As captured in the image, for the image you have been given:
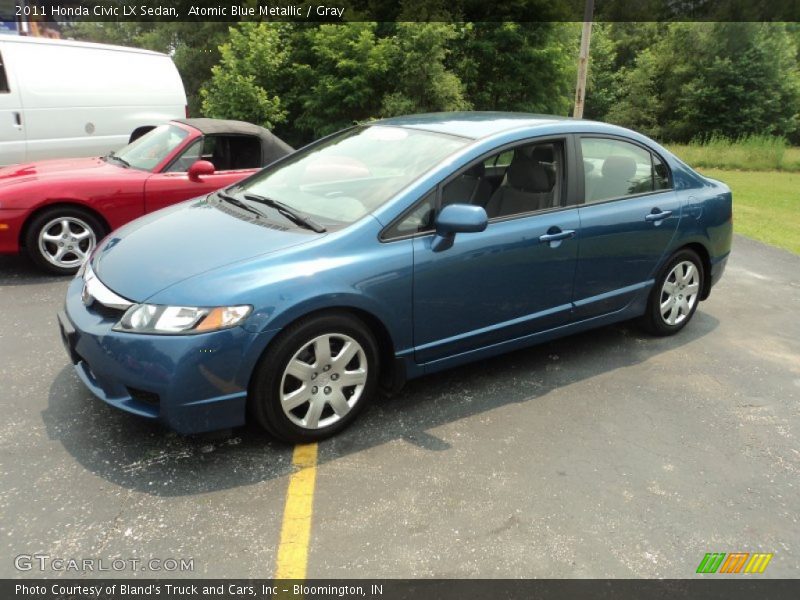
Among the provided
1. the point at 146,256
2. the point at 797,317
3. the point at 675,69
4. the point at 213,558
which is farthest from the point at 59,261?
the point at 675,69

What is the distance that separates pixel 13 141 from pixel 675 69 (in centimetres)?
3397

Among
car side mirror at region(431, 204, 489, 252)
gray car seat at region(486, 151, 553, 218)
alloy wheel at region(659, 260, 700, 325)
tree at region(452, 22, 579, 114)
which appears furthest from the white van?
tree at region(452, 22, 579, 114)

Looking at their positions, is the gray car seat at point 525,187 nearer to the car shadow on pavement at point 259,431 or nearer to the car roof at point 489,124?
the car roof at point 489,124

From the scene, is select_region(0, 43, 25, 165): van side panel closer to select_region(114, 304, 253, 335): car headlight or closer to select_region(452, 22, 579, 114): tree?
select_region(114, 304, 253, 335): car headlight

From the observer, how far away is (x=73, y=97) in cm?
853

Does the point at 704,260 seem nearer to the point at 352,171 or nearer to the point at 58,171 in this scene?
the point at 352,171

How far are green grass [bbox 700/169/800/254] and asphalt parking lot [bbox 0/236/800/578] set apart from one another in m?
5.72

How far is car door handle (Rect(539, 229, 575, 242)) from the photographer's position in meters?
3.91

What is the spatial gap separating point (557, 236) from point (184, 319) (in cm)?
220

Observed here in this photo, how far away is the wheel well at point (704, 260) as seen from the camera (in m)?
4.94

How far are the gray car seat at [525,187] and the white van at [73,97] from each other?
6.32m

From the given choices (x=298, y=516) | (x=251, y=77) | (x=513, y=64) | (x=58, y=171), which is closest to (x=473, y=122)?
(x=298, y=516)

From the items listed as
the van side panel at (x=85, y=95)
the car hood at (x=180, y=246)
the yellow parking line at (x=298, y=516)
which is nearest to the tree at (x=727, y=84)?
the van side panel at (x=85, y=95)

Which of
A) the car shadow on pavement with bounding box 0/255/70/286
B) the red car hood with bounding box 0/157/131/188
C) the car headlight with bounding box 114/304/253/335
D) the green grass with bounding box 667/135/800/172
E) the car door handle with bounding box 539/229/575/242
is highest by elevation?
the car door handle with bounding box 539/229/575/242
